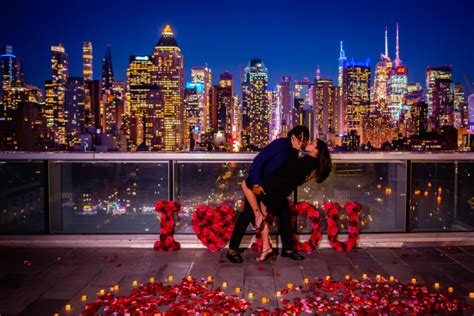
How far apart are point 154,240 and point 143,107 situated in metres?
116

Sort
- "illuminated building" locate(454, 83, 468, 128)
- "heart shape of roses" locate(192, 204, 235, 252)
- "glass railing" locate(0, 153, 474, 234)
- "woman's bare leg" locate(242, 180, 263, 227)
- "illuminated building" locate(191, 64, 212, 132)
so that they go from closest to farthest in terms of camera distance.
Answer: "woman's bare leg" locate(242, 180, 263, 227)
"heart shape of roses" locate(192, 204, 235, 252)
"glass railing" locate(0, 153, 474, 234)
"illuminated building" locate(454, 83, 468, 128)
"illuminated building" locate(191, 64, 212, 132)

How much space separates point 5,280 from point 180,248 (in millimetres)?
2062

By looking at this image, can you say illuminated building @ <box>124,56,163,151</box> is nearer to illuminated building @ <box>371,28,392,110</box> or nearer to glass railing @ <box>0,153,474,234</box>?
illuminated building @ <box>371,28,392,110</box>

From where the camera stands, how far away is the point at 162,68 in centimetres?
13338

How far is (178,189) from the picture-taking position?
5.99 m

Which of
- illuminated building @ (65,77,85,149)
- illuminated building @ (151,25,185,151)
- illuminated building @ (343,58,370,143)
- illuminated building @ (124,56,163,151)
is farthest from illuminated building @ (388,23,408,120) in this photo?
illuminated building @ (65,77,85,149)

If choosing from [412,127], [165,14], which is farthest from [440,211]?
[165,14]

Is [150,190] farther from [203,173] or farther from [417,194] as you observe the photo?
[417,194]

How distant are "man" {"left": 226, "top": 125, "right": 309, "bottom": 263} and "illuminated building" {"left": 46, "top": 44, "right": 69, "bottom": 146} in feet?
305

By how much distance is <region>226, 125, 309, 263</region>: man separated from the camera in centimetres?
489

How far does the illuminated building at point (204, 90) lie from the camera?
412 ft

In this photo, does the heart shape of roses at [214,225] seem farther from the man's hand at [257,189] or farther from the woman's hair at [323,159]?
the woman's hair at [323,159]

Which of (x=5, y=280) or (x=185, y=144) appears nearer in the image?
(x=5, y=280)

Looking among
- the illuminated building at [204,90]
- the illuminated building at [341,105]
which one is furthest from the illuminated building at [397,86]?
the illuminated building at [204,90]
